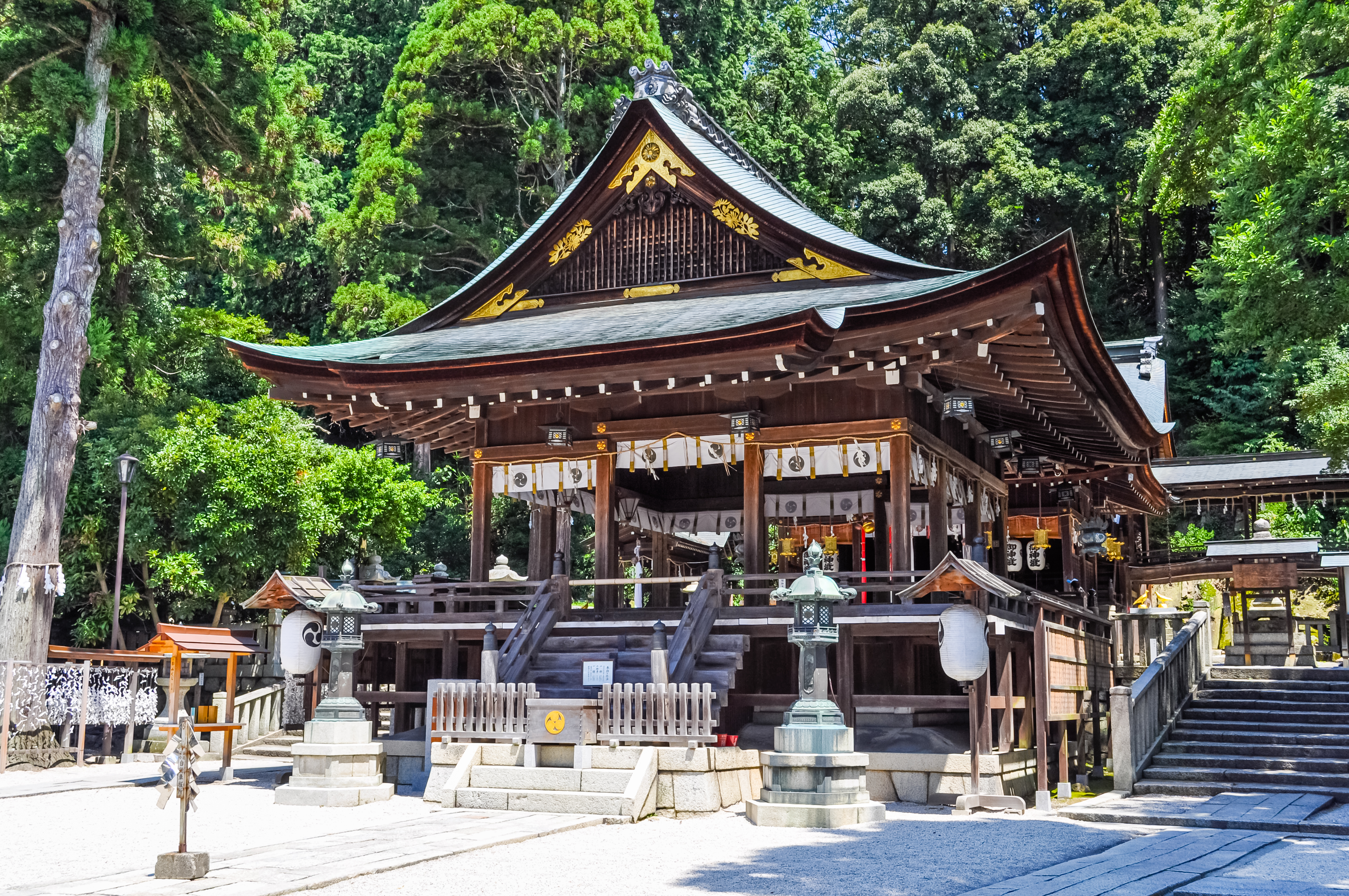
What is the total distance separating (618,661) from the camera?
13688 millimetres

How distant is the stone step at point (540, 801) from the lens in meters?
11.2

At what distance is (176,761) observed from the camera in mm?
7609

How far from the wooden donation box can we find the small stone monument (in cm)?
172

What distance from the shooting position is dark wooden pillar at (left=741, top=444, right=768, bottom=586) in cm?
1494

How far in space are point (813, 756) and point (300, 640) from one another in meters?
7.26

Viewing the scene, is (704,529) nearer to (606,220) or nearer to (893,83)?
(606,220)

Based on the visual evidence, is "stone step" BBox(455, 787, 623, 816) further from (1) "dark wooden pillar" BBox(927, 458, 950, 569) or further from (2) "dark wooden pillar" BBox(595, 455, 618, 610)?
(1) "dark wooden pillar" BBox(927, 458, 950, 569)

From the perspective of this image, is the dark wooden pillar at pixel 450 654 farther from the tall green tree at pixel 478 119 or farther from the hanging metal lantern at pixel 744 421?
the tall green tree at pixel 478 119

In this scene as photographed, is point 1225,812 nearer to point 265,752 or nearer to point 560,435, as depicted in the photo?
point 560,435

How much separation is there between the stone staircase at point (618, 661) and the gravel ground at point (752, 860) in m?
2.12

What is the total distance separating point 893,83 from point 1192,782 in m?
29.3

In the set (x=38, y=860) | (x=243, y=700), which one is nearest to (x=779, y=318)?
(x=38, y=860)

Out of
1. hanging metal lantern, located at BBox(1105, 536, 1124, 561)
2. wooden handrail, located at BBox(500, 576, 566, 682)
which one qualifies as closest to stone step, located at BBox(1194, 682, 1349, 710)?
hanging metal lantern, located at BBox(1105, 536, 1124, 561)

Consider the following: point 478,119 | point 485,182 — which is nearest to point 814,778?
point 478,119
